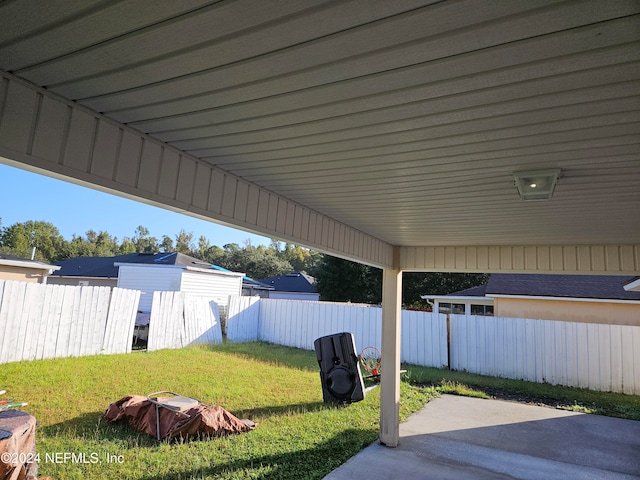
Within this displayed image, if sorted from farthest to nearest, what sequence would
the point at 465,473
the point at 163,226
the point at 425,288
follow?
the point at 163,226 < the point at 425,288 < the point at 465,473

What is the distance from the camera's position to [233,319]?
12602 mm

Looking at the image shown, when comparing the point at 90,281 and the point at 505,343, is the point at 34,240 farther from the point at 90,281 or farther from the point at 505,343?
the point at 505,343

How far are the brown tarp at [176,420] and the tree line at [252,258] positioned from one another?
2.34m

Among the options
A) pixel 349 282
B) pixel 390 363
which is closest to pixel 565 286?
pixel 390 363

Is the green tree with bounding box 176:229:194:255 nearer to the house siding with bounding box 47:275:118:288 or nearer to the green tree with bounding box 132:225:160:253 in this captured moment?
the green tree with bounding box 132:225:160:253

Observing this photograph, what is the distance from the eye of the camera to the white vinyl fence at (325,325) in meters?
10.3

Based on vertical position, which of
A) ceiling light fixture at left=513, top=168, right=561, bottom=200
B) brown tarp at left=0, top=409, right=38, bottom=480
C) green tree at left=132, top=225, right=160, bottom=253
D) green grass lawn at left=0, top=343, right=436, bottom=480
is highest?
green tree at left=132, top=225, right=160, bottom=253

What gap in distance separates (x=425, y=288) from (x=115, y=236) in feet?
134

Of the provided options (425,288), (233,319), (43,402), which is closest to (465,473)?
(43,402)

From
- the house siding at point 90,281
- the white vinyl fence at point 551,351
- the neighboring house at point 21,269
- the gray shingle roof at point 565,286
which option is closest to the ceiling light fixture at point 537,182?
the white vinyl fence at point 551,351

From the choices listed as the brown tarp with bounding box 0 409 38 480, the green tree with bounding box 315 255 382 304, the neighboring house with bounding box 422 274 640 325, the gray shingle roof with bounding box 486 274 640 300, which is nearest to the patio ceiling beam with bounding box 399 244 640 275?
the brown tarp with bounding box 0 409 38 480

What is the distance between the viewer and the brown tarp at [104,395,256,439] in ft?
15.3

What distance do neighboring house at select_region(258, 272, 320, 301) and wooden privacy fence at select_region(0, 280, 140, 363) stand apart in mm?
15165

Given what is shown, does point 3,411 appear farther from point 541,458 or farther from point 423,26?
point 541,458
